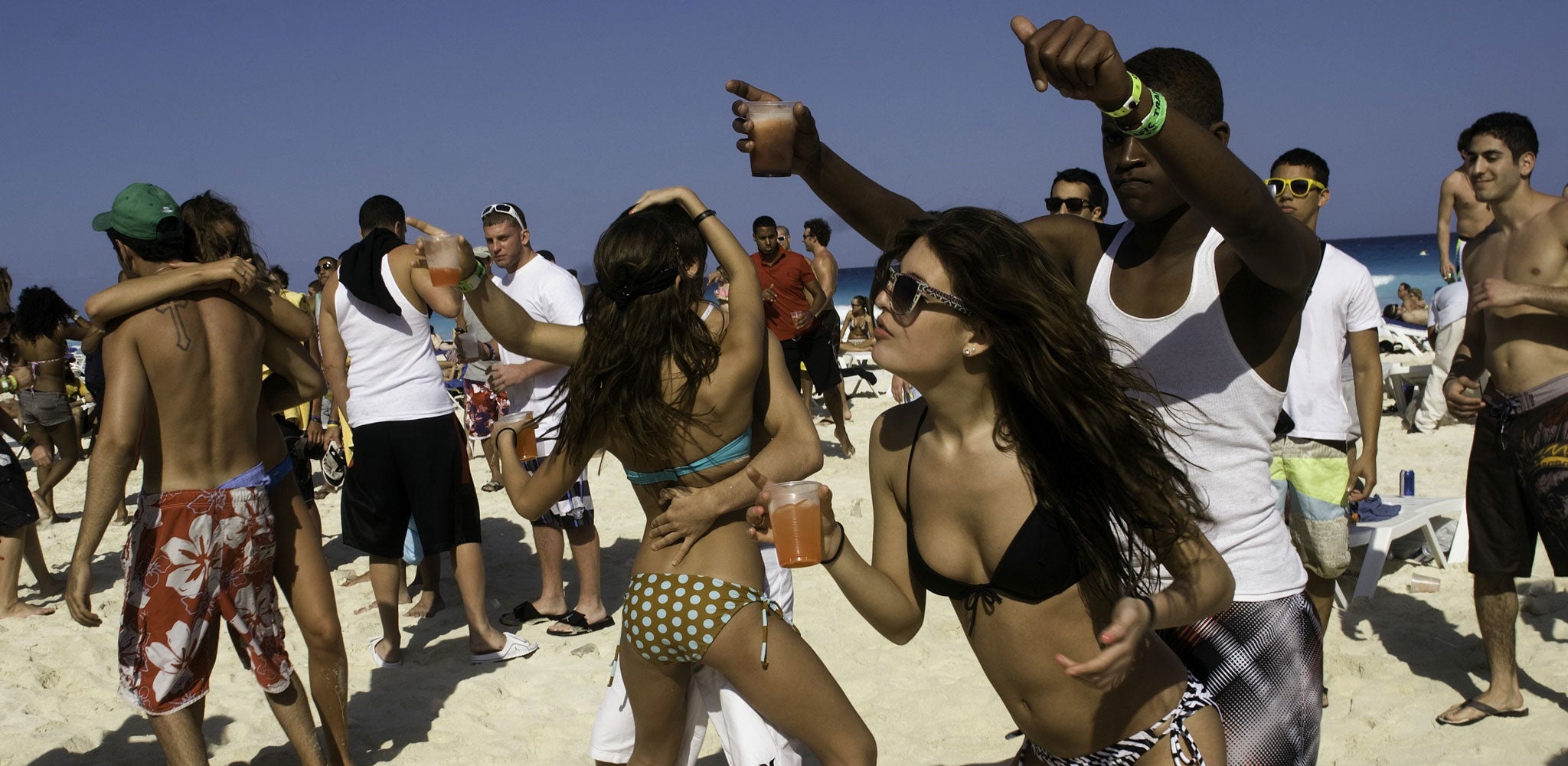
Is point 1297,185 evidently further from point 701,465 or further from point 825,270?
point 825,270

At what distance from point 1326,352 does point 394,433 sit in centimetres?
424

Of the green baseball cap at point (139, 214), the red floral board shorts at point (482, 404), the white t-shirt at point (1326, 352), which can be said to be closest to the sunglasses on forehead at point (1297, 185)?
the white t-shirt at point (1326, 352)

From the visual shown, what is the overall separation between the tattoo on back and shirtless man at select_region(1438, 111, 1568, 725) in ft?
14.7

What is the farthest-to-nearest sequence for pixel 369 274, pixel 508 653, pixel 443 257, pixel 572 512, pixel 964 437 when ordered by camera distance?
1. pixel 572 512
2. pixel 508 653
3. pixel 369 274
4. pixel 443 257
5. pixel 964 437

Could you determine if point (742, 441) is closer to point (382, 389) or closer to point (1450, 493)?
point (382, 389)

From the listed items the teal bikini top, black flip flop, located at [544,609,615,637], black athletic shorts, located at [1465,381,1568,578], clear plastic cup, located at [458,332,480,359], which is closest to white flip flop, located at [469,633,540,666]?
black flip flop, located at [544,609,615,637]

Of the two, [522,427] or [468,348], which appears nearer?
[522,427]

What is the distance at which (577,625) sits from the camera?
19.7 ft

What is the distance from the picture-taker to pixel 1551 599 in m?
5.74

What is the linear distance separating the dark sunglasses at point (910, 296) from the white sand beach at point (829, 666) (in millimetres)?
2679

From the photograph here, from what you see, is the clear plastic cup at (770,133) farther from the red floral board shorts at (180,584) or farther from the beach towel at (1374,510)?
the beach towel at (1374,510)

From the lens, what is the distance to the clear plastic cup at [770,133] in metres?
2.59

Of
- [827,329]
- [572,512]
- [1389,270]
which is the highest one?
[827,329]

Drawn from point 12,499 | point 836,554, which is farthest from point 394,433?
point 836,554
